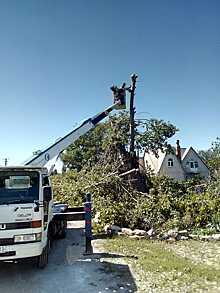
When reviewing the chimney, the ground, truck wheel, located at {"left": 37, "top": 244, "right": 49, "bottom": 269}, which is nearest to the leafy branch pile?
the ground

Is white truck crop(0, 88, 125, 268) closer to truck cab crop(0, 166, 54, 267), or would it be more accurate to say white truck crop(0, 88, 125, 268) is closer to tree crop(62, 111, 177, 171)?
truck cab crop(0, 166, 54, 267)

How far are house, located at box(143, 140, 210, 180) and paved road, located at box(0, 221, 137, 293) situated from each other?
36.8m

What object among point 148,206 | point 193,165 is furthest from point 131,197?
point 193,165

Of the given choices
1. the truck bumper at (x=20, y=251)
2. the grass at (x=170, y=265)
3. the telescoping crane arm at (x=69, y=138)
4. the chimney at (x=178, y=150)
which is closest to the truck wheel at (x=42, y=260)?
the truck bumper at (x=20, y=251)

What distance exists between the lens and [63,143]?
343 inches

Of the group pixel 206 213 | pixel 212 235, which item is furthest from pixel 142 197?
pixel 212 235

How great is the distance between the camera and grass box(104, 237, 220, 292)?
5949mm

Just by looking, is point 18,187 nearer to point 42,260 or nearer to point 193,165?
point 42,260

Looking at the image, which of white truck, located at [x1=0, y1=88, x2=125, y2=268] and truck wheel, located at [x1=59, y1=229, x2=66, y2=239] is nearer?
white truck, located at [x1=0, y1=88, x2=125, y2=268]

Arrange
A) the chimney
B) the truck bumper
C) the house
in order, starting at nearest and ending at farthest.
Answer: the truck bumper
the house
the chimney

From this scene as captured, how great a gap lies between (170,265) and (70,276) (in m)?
2.22

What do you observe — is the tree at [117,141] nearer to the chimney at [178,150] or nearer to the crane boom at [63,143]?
the crane boom at [63,143]

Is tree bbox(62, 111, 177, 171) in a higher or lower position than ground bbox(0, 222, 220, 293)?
higher

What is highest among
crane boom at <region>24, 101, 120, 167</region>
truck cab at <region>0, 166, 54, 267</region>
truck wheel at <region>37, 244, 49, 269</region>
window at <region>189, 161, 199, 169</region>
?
window at <region>189, 161, 199, 169</region>
